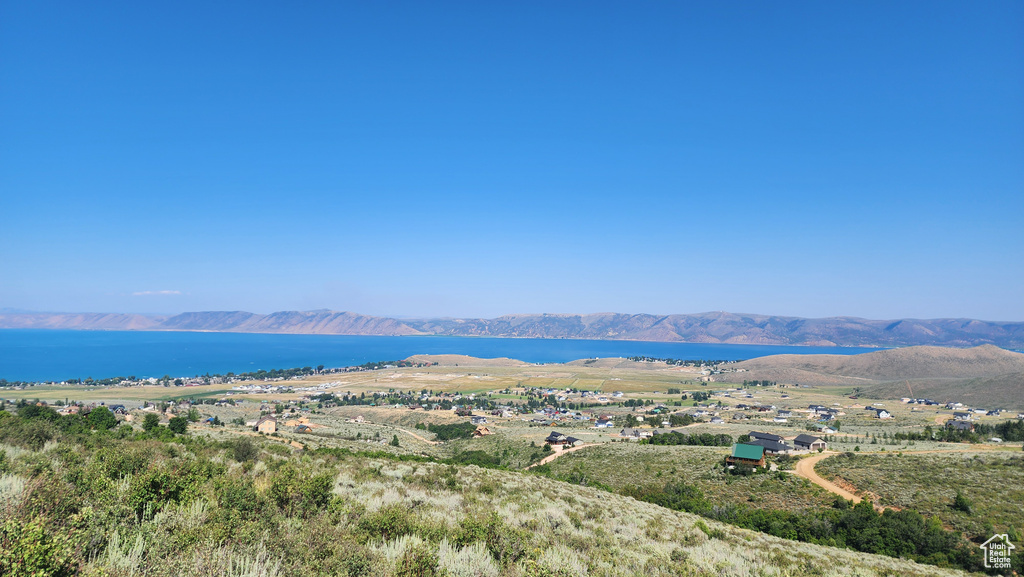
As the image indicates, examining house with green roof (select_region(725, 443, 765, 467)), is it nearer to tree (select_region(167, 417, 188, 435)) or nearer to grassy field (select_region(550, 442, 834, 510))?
grassy field (select_region(550, 442, 834, 510))

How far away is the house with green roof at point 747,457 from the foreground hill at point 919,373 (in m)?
103

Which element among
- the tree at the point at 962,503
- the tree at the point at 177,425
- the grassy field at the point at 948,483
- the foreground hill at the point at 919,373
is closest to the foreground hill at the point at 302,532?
the grassy field at the point at 948,483

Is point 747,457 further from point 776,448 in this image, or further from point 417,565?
point 417,565

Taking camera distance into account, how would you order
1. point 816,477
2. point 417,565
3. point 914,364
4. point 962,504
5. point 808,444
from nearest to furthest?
point 417,565
point 962,504
point 816,477
point 808,444
point 914,364

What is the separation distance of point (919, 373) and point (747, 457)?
549ft

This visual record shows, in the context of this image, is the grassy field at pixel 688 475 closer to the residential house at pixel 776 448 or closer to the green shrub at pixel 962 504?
the green shrub at pixel 962 504

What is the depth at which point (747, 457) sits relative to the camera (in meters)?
29.2

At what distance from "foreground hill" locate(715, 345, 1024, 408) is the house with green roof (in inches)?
4071

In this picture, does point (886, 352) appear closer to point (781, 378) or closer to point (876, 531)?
point (781, 378)

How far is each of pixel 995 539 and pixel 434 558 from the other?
23.5 m

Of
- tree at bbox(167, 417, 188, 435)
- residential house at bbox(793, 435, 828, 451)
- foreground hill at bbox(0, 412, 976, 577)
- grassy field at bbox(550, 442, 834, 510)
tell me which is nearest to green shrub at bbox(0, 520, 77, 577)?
foreground hill at bbox(0, 412, 976, 577)

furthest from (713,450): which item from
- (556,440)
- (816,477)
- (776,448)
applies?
(556,440)

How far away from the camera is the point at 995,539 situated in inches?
643

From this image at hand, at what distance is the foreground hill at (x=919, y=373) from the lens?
98.1 meters
